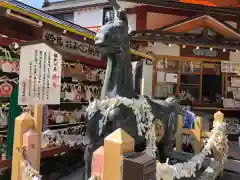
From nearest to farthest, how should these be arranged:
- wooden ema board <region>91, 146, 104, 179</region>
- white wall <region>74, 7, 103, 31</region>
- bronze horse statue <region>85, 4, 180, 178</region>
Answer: wooden ema board <region>91, 146, 104, 179</region>
bronze horse statue <region>85, 4, 180, 178</region>
white wall <region>74, 7, 103, 31</region>

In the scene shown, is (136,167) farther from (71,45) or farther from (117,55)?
(71,45)

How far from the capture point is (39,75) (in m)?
4.02

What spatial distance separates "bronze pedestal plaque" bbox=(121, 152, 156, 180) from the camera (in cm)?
199

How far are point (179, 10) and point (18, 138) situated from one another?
10100 millimetres

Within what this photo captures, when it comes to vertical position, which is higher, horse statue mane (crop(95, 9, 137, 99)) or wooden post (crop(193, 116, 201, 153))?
horse statue mane (crop(95, 9, 137, 99))

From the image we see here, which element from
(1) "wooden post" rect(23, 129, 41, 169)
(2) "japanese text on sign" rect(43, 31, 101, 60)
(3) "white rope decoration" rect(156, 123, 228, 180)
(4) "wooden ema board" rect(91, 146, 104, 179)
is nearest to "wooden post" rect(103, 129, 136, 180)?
(4) "wooden ema board" rect(91, 146, 104, 179)

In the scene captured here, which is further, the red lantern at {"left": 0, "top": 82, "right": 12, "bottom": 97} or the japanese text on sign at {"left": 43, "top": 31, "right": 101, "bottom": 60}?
Result: the japanese text on sign at {"left": 43, "top": 31, "right": 101, "bottom": 60}

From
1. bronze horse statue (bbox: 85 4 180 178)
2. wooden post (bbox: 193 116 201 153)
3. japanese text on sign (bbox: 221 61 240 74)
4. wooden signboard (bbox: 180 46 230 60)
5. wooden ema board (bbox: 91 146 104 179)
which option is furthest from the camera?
japanese text on sign (bbox: 221 61 240 74)

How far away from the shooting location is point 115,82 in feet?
13.6

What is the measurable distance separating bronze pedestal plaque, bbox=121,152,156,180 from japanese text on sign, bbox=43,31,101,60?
4.67m

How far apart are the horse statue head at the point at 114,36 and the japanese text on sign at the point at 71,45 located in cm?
251

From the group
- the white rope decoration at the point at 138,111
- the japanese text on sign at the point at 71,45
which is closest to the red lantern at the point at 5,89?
the japanese text on sign at the point at 71,45

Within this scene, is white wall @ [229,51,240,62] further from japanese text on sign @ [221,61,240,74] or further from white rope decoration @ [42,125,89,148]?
white rope decoration @ [42,125,89,148]

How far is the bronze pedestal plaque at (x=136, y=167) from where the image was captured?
199cm
